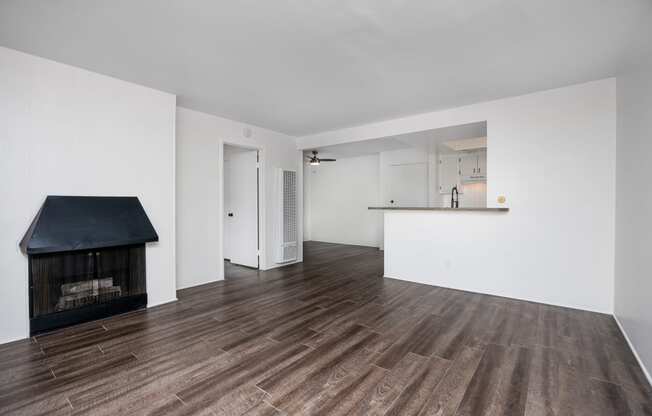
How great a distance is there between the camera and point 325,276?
16.3 ft

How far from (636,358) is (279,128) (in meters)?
5.36

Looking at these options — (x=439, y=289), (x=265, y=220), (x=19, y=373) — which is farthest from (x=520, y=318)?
(x=19, y=373)

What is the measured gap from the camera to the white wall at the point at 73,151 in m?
2.65

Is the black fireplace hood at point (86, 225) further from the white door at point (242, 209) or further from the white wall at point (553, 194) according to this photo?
the white wall at point (553, 194)

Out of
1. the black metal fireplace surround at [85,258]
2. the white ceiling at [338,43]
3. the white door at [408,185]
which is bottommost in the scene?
the black metal fireplace surround at [85,258]

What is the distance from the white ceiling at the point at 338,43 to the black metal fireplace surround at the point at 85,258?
5.00 ft

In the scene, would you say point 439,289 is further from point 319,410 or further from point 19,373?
point 19,373

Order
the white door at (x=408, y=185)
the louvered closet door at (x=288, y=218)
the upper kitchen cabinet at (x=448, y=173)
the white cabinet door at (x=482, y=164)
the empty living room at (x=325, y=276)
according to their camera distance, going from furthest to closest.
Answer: the white door at (x=408, y=185)
the upper kitchen cabinet at (x=448, y=173)
the white cabinet door at (x=482, y=164)
the louvered closet door at (x=288, y=218)
the empty living room at (x=325, y=276)

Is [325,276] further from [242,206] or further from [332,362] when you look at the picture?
[332,362]

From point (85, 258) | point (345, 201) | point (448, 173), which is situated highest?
point (448, 173)

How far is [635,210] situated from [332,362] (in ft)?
9.52

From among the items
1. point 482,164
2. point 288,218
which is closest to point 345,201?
point 288,218

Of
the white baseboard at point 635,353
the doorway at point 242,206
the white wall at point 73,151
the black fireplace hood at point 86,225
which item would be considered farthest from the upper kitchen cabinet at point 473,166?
the black fireplace hood at point 86,225

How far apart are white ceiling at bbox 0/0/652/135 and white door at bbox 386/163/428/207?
135 inches
